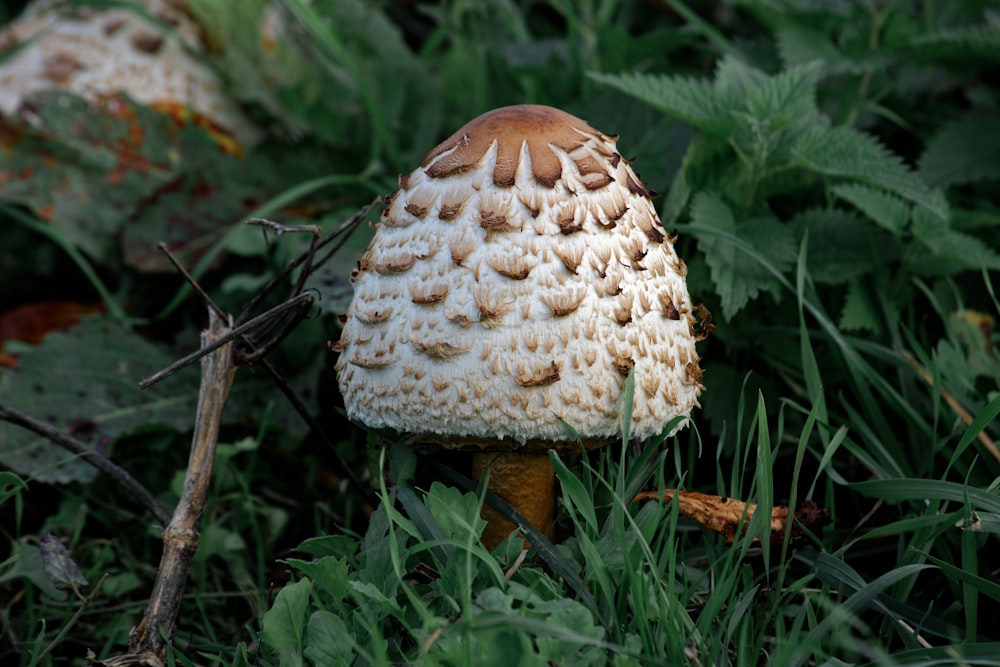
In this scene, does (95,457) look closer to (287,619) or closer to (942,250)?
(287,619)

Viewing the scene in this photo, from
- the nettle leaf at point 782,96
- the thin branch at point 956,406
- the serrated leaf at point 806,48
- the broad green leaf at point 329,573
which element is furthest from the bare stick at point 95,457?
the serrated leaf at point 806,48

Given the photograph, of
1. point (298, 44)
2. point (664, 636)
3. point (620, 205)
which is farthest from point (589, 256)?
point (298, 44)

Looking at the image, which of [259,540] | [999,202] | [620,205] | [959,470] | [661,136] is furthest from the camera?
[999,202]

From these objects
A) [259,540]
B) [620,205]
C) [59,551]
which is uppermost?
[620,205]

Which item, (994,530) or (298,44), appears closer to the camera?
(994,530)

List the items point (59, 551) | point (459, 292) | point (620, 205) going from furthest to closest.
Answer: point (59, 551) → point (620, 205) → point (459, 292)

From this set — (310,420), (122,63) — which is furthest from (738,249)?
(122,63)

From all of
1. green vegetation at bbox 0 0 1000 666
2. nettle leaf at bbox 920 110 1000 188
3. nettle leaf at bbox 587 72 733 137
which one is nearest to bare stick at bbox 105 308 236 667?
green vegetation at bbox 0 0 1000 666

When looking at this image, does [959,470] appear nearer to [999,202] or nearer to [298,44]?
[999,202]
